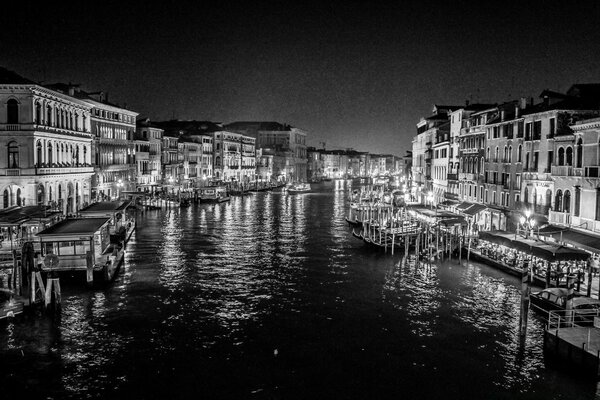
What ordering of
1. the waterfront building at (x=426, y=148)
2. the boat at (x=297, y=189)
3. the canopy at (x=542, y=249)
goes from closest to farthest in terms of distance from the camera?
the canopy at (x=542, y=249) → the waterfront building at (x=426, y=148) → the boat at (x=297, y=189)

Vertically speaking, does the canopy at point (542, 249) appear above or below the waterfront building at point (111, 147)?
below

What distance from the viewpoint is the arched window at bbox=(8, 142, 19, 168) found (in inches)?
1303

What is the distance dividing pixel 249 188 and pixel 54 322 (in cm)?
7491

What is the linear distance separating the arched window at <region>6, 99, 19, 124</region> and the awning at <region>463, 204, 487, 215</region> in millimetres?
28503

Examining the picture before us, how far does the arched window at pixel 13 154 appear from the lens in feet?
109

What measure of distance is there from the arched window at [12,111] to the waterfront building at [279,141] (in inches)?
3543

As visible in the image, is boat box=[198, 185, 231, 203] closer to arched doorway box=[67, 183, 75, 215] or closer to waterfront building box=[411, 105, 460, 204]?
waterfront building box=[411, 105, 460, 204]

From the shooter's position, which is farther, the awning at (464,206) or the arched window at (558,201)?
the awning at (464,206)

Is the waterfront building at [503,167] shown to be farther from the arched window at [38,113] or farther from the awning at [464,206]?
the arched window at [38,113]

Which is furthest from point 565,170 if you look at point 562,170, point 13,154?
point 13,154

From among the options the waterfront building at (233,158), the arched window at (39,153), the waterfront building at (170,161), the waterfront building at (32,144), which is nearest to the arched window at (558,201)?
the waterfront building at (32,144)

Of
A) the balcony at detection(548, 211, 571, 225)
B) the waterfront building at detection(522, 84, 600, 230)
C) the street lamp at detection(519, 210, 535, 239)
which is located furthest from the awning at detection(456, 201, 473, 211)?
the balcony at detection(548, 211, 571, 225)

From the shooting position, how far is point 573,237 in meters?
23.4

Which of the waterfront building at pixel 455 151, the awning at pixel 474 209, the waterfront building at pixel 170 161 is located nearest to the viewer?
the awning at pixel 474 209
